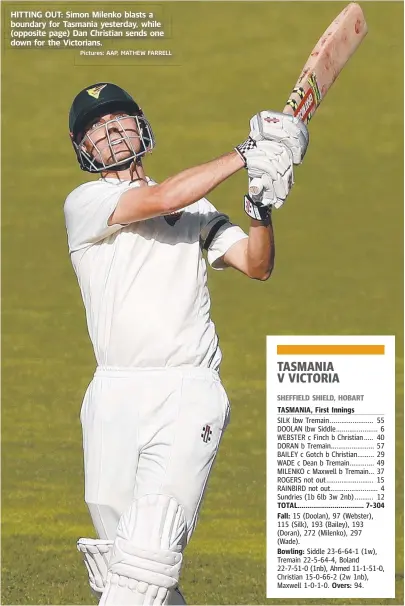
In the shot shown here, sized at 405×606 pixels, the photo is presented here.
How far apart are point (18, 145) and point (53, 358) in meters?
3.74

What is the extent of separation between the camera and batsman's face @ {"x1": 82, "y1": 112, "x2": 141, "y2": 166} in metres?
5.49

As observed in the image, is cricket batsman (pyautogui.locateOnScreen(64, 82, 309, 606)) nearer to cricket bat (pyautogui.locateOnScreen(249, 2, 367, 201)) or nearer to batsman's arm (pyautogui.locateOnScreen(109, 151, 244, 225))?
batsman's arm (pyautogui.locateOnScreen(109, 151, 244, 225))

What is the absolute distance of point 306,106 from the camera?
217 inches

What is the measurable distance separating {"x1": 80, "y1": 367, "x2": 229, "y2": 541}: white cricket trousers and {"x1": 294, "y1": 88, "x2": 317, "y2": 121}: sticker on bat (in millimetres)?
1038

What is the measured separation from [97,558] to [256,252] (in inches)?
52.5

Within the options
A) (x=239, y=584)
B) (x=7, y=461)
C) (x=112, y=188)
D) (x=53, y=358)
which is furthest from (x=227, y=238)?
(x=53, y=358)

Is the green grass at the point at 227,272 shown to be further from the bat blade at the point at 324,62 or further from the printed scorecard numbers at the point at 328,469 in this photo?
the bat blade at the point at 324,62

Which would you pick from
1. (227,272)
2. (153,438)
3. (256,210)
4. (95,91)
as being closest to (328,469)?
(153,438)

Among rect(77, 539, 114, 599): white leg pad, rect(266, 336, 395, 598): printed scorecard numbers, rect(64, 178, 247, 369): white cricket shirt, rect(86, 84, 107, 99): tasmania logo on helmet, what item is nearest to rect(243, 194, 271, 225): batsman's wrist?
rect(64, 178, 247, 369): white cricket shirt

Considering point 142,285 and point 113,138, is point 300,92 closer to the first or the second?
point 113,138

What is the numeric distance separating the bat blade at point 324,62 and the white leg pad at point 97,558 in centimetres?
181

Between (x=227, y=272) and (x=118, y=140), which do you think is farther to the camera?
(x=227, y=272)

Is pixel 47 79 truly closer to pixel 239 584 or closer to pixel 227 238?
pixel 239 584

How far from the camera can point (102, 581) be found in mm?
5535
